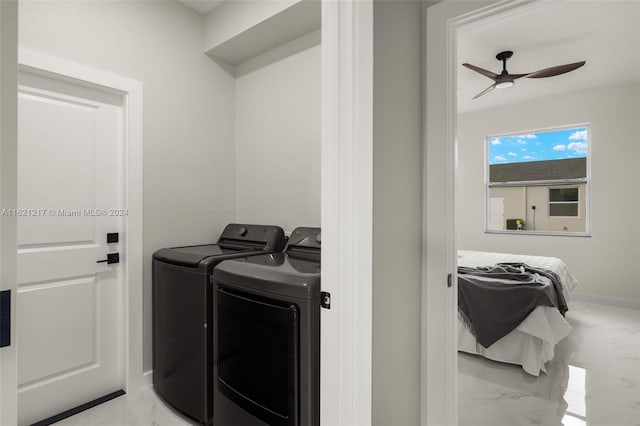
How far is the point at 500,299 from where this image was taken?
104 inches

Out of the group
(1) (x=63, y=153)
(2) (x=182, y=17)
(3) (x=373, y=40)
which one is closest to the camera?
(3) (x=373, y=40)

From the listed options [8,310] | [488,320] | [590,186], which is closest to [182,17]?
[8,310]

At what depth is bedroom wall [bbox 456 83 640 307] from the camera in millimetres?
4352

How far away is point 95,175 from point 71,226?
0.35m

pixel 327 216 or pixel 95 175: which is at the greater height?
pixel 95 175

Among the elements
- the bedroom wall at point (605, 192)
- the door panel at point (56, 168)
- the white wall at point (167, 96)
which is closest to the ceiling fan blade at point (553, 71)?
the bedroom wall at point (605, 192)

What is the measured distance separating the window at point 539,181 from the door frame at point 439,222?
14.6 feet

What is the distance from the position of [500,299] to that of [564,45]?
8.62 ft

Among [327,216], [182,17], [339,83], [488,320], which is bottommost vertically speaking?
[488,320]

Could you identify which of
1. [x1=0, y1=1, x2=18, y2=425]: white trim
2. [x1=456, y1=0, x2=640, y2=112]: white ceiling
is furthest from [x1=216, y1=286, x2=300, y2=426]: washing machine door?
[x1=456, y1=0, x2=640, y2=112]: white ceiling

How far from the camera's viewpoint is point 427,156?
59.8 inches

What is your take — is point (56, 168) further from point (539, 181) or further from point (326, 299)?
point (539, 181)

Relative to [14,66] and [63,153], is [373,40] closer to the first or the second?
[14,66]

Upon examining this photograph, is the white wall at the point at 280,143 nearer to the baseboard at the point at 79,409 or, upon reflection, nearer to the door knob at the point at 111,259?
the door knob at the point at 111,259
